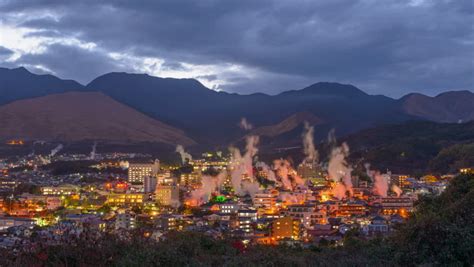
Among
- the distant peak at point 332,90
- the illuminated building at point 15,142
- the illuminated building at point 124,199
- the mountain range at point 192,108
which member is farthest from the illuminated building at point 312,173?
the distant peak at point 332,90

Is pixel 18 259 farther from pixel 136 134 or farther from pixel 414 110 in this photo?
pixel 414 110

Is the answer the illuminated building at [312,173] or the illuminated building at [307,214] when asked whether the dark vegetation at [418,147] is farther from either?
the illuminated building at [307,214]

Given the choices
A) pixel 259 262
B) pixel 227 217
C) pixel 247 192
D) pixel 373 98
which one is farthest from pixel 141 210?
pixel 373 98

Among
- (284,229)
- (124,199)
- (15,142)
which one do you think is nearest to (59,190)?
(124,199)

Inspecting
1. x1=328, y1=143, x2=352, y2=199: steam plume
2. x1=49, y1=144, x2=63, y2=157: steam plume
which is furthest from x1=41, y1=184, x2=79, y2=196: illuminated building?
x1=49, y1=144, x2=63, y2=157: steam plume

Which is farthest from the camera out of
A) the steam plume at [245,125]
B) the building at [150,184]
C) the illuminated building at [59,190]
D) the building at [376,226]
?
the steam plume at [245,125]

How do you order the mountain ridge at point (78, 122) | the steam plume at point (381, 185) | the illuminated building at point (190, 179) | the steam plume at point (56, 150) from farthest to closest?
1. the mountain ridge at point (78, 122)
2. the steam plume at point (56, 150)
3. the illuminated building at point (190, 179)
4. the steam plume at point (381, 185)
